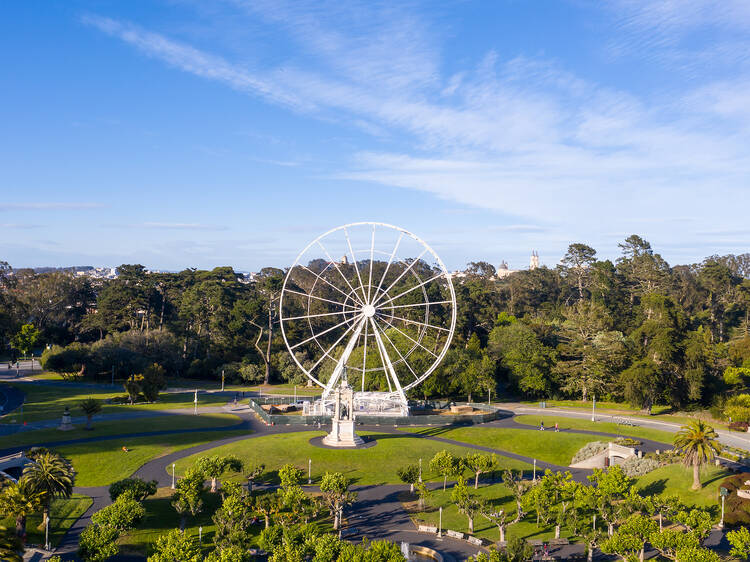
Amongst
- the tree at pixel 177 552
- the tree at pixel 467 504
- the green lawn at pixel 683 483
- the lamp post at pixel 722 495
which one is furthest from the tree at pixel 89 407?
the lamp post at pixel 722 495

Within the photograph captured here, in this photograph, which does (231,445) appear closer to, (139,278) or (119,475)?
(119,475)

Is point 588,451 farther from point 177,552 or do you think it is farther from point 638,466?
point 177,552

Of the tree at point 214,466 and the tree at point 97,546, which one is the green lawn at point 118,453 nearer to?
the tree at point 214,466

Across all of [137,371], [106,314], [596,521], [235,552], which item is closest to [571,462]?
[596,521]

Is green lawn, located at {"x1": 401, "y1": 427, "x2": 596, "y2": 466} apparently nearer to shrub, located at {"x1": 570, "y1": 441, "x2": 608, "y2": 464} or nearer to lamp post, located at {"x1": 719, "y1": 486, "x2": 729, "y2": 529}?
shrub, located at {"x1": 570, "y1": 441, "x2": 608, "y2": 464}

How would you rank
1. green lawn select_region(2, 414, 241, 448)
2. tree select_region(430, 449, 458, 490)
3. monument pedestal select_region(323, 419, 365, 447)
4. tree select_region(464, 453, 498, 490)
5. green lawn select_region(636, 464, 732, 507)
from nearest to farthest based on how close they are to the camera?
green lawn select_region(636, 464, 732, 507) < tree select_region(430, 449, 458, 490) < tree select_region(464, 453, 498, 490) < green lawn select_region(2, 414, 241, 448) < monument pedestal select_region(323, 419, 365, 447)

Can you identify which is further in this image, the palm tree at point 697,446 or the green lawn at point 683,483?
the palm tree at point 697,446

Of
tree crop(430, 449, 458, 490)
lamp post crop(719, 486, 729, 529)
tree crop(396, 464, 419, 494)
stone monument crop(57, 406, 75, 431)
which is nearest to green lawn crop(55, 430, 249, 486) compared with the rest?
stone monument crop(57, 406, 75, 431)
